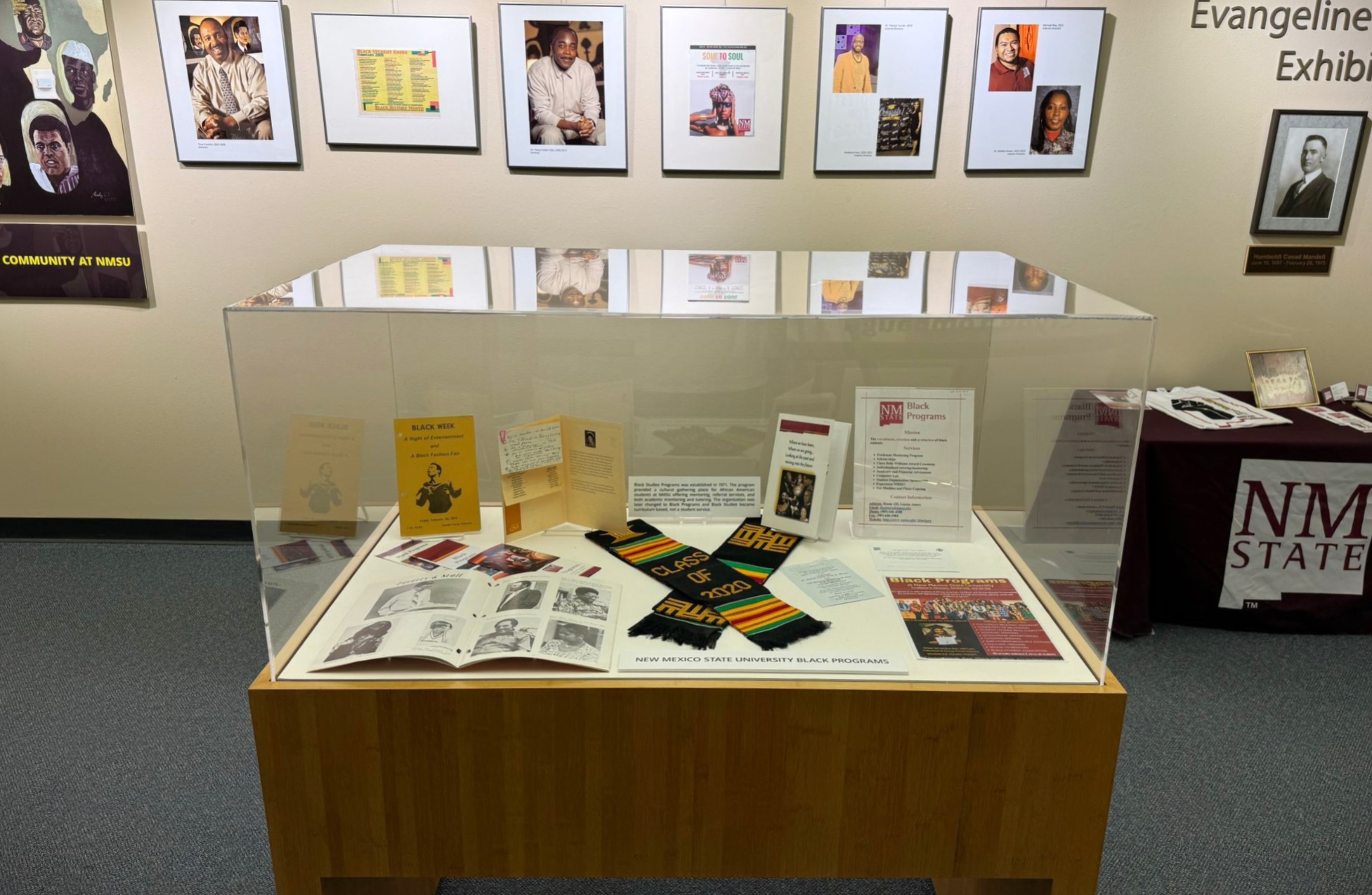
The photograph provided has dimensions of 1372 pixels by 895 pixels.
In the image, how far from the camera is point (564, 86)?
10.2 feet

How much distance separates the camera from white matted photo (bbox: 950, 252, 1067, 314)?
1474 millimetres

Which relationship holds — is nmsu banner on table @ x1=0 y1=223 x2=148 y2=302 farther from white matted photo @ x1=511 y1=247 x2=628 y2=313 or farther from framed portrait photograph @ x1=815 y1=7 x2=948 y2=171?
framed portrait photograph @ x1=815 y1=7 x2=948 y2=171

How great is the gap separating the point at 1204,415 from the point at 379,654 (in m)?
2.82

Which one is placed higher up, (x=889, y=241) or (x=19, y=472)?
(x=889, y=241)

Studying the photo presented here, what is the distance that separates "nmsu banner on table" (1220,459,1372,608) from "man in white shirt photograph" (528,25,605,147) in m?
2.43

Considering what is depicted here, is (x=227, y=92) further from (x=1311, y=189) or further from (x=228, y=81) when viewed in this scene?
(x=1311, y=189)

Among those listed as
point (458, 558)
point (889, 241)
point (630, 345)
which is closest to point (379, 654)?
point (458, 558)

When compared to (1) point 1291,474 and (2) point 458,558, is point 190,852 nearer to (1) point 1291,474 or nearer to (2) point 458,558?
(2) point 458,558

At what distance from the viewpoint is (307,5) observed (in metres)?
3.07

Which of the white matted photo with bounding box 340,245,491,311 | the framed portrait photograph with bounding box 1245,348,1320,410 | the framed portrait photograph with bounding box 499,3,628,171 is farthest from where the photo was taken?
the framed portrait photograph with bounding box 1245,348,1320,410

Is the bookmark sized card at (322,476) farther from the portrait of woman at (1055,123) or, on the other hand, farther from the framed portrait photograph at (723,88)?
the portrait of woman at (1055,123)

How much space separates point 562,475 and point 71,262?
257cm

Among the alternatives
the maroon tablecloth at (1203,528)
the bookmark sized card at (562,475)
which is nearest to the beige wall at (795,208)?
the maroon tablecloth at (1203,528)

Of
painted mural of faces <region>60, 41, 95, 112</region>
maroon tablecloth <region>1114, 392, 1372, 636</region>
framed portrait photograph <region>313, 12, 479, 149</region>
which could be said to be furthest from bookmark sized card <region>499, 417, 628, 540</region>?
painted mural of faces <region>60, 41, 95, 112</region>
